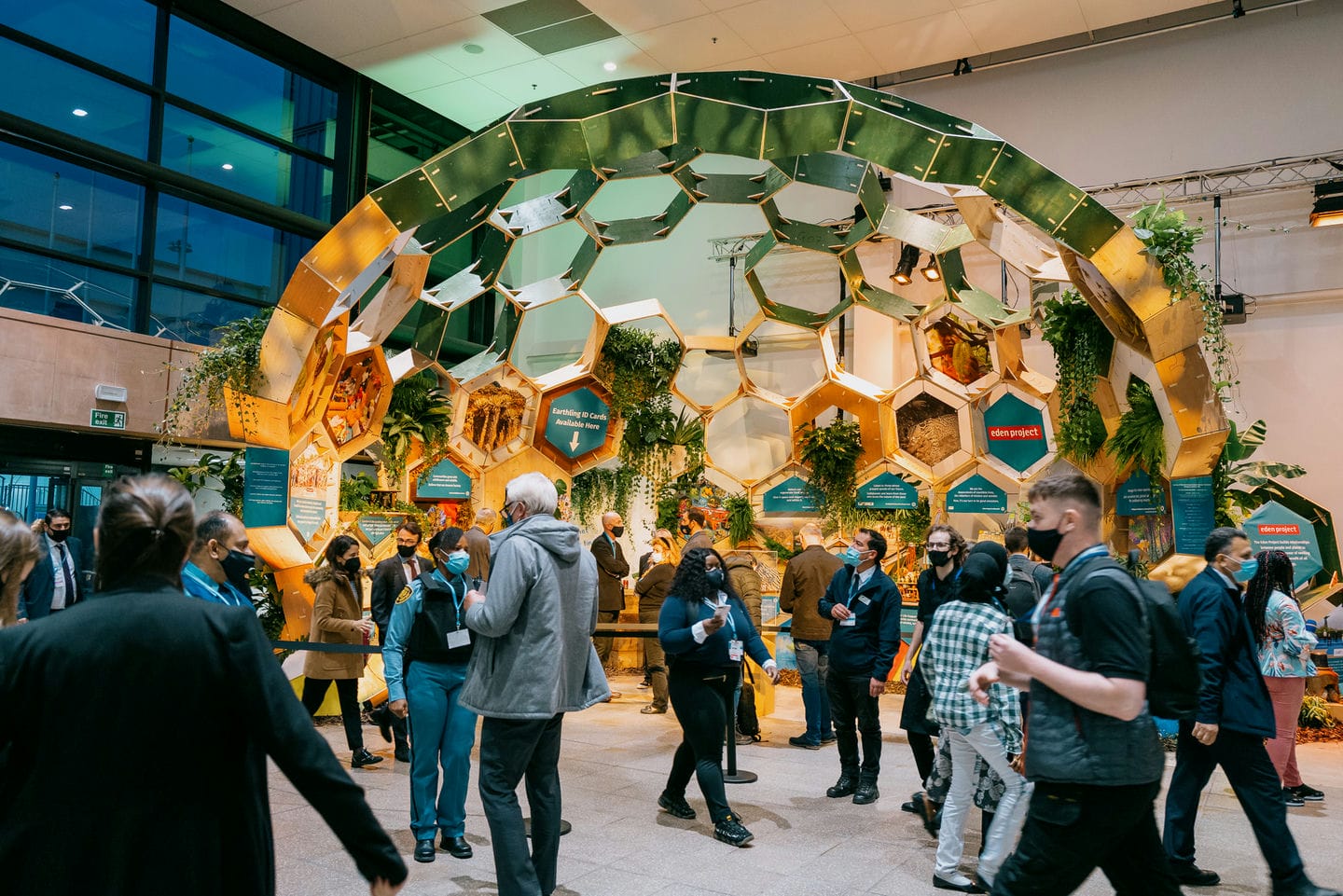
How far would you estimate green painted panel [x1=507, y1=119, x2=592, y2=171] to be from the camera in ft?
22.3

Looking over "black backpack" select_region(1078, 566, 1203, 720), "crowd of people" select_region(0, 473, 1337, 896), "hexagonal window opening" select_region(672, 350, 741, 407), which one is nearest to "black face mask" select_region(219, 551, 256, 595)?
"crowd of people" select_region(0, 473, 1337, 896)

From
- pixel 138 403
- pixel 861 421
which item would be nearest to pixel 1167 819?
pixel 861 421

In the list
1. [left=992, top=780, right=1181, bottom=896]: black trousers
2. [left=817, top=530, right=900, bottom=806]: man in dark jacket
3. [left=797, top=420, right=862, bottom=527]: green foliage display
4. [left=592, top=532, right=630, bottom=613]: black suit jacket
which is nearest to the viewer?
[left=992, top=780, right=1181, bottom=896]: black trousers

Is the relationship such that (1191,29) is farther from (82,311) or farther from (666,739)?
(82,311)

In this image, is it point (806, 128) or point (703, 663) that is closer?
point (703, 663)

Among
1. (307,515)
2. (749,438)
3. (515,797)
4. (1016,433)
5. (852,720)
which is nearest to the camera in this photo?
(515,797)

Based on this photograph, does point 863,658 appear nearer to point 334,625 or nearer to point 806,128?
point 334,625

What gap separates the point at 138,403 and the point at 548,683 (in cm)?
797

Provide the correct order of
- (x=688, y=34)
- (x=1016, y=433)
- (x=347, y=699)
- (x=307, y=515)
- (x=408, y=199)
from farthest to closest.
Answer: (x=688, y=34)
(x=1016, y=433)
(x=307, y=515)
(x=408, y=199)
(x=347, y=699)

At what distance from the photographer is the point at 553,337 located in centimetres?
1452

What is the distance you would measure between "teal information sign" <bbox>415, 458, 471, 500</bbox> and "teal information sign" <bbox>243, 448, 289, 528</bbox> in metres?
2.71

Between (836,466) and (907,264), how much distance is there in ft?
7.91

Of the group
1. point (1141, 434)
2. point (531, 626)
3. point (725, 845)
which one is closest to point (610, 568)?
point (1141, 434)

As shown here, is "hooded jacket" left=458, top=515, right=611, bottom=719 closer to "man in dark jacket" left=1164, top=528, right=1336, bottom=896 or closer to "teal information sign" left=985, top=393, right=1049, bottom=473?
"man in dark jacket" left=1164, top=528, right=1336, bottom=896
